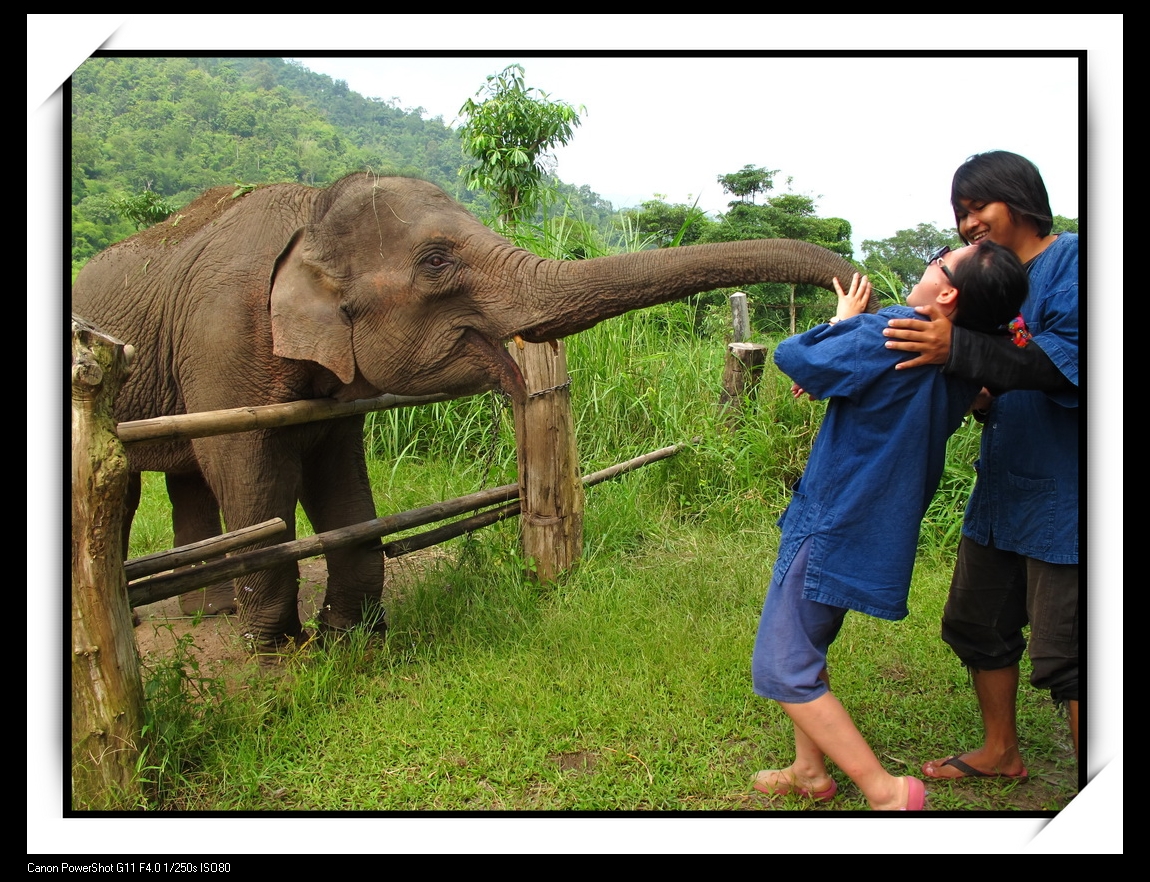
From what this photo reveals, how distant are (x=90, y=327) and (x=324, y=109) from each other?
13893 mm

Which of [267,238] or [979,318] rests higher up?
[267,238]

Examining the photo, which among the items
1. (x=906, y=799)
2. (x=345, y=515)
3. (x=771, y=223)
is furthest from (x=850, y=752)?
(x=771, y=223)

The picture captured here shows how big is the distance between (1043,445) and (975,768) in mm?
1202

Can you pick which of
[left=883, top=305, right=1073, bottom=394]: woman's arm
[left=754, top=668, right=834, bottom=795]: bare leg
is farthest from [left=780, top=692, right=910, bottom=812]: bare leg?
[left=883, top=305, right=1073, bottom=394]: woman's arm

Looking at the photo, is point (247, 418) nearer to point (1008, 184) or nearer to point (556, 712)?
point (556, 712)

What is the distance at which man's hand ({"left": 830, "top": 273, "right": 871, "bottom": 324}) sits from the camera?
2.43 meters

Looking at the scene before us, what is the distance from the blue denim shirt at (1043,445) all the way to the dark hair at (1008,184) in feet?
0.36

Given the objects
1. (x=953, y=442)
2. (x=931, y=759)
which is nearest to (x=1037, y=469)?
(x=931, y=759)

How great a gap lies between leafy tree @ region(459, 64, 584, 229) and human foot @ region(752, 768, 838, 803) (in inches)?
242

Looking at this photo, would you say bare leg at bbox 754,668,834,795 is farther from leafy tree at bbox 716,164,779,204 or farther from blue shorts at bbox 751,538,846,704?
leafy tree at bbox 716,164,779,204

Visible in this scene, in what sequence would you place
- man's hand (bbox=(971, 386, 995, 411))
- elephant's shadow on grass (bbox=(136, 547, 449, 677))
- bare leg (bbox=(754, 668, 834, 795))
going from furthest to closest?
elephant's shadow on grass (bbox=(136, 547, 449, 677))
bare leg (bbox=(754, 668, 834, 795))
man's hand (bbox=(971, 386, 995, 411))

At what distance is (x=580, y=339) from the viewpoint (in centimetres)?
703

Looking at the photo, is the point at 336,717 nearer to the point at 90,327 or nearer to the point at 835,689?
the point at 90,327

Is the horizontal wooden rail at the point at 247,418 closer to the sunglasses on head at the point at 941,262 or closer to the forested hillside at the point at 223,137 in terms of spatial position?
the sunglasses on head at the point at 941,262
